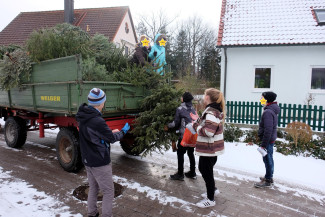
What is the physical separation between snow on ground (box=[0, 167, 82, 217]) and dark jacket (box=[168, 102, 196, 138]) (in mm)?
1999

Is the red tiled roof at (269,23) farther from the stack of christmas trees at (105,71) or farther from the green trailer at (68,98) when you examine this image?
the green trailer at (68,98)

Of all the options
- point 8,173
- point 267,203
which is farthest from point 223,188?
point 8,173

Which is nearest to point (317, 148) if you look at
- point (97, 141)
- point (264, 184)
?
point (264, 184)

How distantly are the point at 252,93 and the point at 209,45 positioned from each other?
3172 centimetres

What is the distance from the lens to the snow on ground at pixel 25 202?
3184 mm

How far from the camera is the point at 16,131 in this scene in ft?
20.0

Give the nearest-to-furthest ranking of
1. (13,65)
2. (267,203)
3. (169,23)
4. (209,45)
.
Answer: (267,203) → (13,65) → (169,23) → (209,45)

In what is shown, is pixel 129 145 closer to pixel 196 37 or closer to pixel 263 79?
pixel 263 79

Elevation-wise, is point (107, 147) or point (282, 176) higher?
point (107, 147)

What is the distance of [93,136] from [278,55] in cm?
1050

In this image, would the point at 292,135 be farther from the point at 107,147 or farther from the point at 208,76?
the point at 208,76

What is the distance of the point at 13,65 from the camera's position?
16.8 ft

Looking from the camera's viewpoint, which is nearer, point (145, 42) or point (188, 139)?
point (188, 139)

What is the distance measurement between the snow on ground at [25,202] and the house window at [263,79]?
10.2 m
